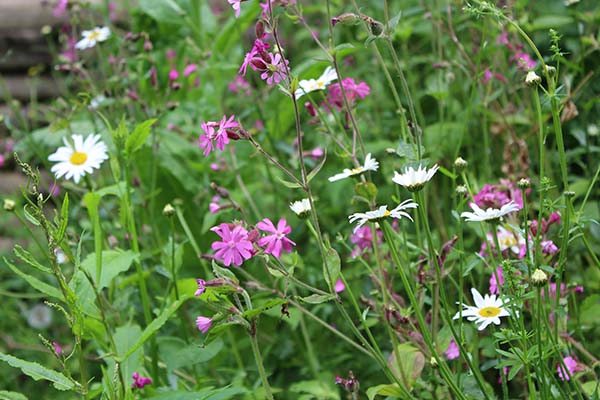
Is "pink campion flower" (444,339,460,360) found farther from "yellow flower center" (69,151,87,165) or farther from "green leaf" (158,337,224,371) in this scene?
"yellow flower center" (69,151,87,165)

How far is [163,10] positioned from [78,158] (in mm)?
865

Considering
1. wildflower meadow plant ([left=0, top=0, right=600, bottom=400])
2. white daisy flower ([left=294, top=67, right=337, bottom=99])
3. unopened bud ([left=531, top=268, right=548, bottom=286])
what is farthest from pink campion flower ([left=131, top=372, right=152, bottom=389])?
unopened bud ([left=531, top=268, right=548, bottom=286])

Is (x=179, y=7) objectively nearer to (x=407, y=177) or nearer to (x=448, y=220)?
(x=448, y=220)

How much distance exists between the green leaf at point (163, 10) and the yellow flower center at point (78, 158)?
807 mm

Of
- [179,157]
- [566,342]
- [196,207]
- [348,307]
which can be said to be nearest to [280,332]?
[348,307]

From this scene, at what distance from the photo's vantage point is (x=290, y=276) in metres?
1.04

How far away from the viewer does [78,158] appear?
58.3 inches

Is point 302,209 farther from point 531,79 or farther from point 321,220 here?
point 321,220

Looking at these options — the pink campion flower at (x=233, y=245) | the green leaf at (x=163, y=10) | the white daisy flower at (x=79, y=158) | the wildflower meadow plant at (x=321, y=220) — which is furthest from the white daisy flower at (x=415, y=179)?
the green leaf at (x=163, y=10)

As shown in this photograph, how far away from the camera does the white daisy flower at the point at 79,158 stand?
1.43m

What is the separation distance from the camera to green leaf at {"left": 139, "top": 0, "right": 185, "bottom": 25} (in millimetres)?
2205

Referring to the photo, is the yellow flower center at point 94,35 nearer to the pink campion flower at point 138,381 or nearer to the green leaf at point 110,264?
the green leaf at point 110,264

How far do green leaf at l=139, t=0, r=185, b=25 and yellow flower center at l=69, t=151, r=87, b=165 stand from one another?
0.81 metres

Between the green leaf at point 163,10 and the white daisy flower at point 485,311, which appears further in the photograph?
the green leaf at point 163,10
